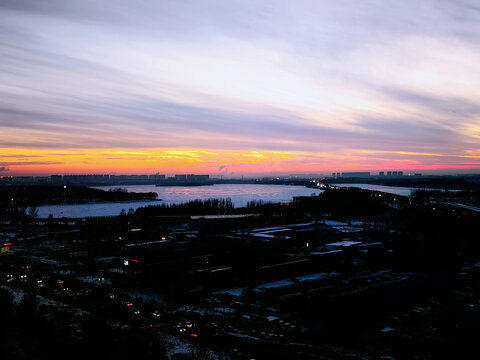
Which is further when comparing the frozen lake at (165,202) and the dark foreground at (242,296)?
the frozen lake at (165,202)

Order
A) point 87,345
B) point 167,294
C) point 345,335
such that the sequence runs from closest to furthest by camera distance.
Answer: point 87,345 < point 345,335 < point 167,294

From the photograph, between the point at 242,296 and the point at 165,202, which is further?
the point at 165,202

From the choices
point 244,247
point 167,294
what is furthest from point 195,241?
point 167,294

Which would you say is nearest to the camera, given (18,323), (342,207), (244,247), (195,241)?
(18,323)

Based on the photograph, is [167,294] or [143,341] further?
[167,294]

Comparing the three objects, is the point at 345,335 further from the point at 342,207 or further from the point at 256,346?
the point at 342,207

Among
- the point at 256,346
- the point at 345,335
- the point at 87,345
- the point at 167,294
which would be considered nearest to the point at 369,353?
the point at 345,335

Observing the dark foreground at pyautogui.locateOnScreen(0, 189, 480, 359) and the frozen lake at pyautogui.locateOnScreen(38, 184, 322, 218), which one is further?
the frozen lake at pyautogui.locateOnScreen(38, 184, 322, 218)
